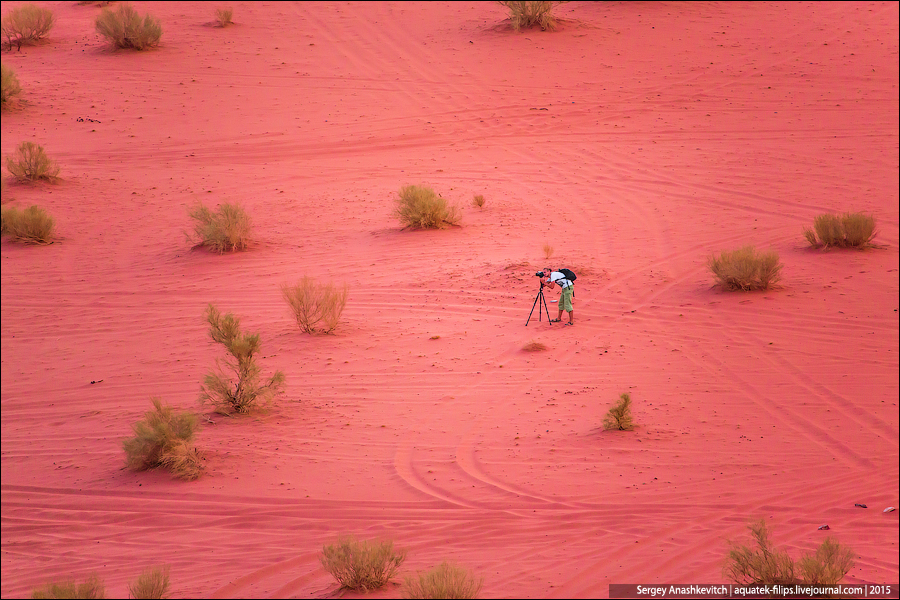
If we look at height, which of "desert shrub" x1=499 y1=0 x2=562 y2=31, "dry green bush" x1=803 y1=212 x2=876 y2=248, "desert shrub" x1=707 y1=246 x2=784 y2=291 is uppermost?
"desert shrub" x1=499 y1=0 x2=562 y2=31

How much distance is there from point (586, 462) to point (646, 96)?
1796cm

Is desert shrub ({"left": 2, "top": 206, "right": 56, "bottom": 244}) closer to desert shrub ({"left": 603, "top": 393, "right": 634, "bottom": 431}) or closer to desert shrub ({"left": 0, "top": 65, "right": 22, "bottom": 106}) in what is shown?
desert shrub ({"left": 0, "top": 65, "right": 22, "bottom": 106})

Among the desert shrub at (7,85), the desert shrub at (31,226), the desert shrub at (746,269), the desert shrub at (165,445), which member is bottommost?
the desert shrub at (165,445)

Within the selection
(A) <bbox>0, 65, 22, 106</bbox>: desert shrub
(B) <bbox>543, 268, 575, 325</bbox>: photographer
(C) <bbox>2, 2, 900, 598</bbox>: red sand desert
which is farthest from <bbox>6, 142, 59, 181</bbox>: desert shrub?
(B) <bbox>543, 268, 575, 325</bbox>: photographer

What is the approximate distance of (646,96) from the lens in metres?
24.3

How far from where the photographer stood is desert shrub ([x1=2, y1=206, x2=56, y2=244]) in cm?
1692

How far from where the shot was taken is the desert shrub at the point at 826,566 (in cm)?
608

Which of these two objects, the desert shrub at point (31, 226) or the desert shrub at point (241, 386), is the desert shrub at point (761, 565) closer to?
the desert shrub at point (241, 386)

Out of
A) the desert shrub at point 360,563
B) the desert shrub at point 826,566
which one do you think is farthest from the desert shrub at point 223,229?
the desert shrub at point 826,566

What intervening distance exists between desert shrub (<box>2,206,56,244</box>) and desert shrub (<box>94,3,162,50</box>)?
12.7 m

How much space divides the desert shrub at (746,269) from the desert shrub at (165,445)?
8.45 m

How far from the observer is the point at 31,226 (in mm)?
16922

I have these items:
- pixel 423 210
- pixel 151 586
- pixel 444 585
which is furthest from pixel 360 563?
pixel 423 210

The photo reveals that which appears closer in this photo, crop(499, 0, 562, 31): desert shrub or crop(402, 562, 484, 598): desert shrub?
crop(402, 562, 484, 598): desert shrub
